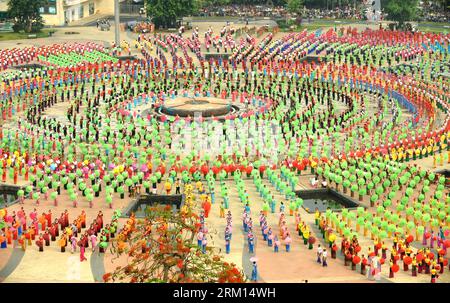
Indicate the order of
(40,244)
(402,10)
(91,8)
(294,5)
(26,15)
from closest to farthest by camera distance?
(40,244), (26,15), (402,10), (294,5), (91,8)

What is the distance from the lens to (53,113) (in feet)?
234

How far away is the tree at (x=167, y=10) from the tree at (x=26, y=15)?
51.0ft

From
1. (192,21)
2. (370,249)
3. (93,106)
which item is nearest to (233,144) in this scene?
(93,106)

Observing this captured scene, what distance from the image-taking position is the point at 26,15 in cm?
11406

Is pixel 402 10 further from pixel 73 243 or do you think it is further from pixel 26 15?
pixel 73 243

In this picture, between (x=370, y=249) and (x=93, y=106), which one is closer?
(x=370, y=249)

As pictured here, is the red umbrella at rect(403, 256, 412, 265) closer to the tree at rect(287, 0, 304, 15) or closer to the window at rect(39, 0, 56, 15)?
the tree at rect(287, 0, 304, 15)

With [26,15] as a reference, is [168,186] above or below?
below

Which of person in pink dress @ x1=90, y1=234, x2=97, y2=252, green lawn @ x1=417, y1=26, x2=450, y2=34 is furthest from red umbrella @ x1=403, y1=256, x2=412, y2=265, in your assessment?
green lawn @ x1=417, y1=26, x2=450, y2=34

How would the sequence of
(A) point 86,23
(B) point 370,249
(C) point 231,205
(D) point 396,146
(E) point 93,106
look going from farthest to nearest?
(A) point 86,23, (E) point 93,106, (D) point 396,146, (C) point 231,205, (B) point 370,249

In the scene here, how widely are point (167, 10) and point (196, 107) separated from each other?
50883 millimetres

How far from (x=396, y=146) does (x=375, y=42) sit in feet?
160

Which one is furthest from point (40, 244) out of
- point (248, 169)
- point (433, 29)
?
point (433, 29)

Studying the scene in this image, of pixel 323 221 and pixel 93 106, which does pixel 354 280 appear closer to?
pixel 323 221
